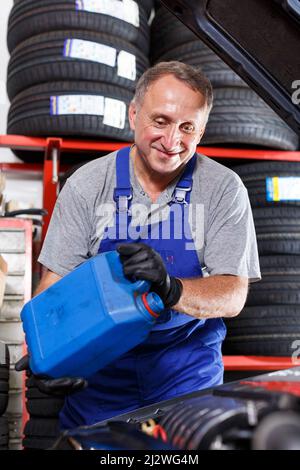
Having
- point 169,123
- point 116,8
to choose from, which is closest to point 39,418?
point 169,123

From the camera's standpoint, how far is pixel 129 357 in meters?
1.59

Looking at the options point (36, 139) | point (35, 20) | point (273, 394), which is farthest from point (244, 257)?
Answer: point (35, 20)

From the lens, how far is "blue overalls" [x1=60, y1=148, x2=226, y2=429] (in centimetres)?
156

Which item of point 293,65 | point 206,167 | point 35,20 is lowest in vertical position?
point 206,167

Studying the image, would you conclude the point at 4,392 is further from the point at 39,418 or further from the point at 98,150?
the point at 98,150

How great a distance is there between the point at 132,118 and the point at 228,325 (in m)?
1.30

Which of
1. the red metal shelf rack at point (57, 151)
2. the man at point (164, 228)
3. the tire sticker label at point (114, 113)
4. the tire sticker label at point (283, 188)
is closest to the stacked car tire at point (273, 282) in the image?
the tire sticker label at point (283, 188)

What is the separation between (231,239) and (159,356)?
36 centimetres

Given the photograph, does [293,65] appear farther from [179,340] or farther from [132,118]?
[179,340]

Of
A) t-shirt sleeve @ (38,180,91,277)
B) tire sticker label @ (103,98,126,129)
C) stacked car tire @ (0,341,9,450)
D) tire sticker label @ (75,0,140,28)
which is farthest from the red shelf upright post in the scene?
t-shirt sleeve @ (38,180,91,277)

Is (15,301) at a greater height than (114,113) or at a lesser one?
lesser

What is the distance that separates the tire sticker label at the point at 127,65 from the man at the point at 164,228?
3.74 feet

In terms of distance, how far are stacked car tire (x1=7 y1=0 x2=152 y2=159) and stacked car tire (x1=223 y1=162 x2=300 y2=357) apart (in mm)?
705

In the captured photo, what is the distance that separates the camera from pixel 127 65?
2.77 meters
